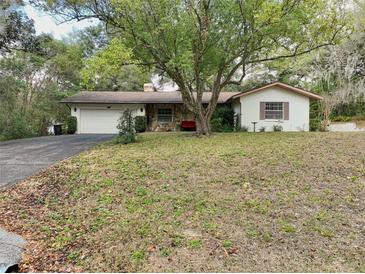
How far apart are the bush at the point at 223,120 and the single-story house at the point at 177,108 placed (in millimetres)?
513

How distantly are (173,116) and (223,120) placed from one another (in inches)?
157

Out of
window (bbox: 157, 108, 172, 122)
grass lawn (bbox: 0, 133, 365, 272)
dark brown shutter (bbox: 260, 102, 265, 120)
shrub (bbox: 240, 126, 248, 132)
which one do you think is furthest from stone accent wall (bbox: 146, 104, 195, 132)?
grass lawn (bbox: 0, 133, 365, 272)

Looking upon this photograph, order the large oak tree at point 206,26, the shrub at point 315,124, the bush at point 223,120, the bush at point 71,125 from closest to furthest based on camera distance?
the large oak tree at point 206,26, the bush at point 223,120, the shrub at point 315,124, the bush at point 71,125

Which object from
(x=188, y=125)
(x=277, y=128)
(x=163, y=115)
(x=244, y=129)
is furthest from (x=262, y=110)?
(x=163, y=115)

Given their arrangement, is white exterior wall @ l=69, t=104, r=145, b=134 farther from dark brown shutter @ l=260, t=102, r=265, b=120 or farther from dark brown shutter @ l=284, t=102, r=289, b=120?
dark brown shutter @ l=284, t=102, r=289, b=120

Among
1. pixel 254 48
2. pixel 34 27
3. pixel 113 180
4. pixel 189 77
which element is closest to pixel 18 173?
pixel 113 180

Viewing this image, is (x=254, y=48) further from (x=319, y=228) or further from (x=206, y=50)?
(x=319, y=228)

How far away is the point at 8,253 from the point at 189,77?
10879 mm

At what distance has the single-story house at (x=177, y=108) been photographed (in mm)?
17484

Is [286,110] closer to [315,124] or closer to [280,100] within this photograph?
[280,100]

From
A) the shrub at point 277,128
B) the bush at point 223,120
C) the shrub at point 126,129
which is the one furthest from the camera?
the bush at point 223,120

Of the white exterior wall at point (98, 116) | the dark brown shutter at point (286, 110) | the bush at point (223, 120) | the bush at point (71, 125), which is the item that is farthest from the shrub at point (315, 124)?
the bush at point (71, 125)

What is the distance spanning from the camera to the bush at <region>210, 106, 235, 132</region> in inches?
690

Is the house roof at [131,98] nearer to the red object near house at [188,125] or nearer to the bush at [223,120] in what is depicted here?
the red object near house at [188,125]
